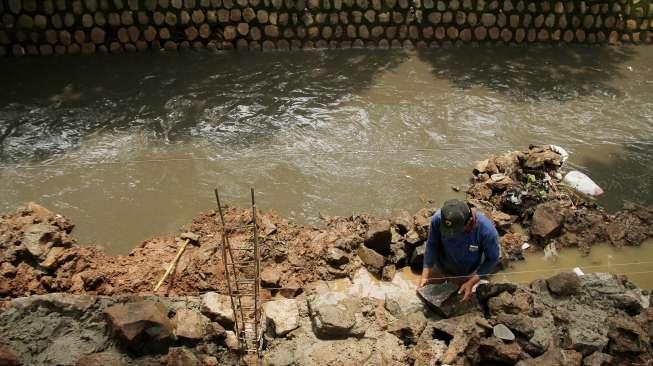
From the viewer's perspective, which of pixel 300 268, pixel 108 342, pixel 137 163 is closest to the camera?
pixel 108 342

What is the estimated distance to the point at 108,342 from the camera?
428 cm

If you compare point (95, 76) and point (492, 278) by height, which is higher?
point (95, 76)

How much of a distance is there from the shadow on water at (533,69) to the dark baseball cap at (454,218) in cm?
545

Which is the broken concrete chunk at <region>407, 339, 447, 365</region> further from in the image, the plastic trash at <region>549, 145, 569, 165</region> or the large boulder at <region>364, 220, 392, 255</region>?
the plastic trash at <region>549, 145, 569, 165</region>

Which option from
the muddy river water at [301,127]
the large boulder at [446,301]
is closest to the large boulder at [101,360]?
the muddy river water at [301,127]

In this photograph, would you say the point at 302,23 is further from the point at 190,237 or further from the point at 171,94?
the point at 190,237

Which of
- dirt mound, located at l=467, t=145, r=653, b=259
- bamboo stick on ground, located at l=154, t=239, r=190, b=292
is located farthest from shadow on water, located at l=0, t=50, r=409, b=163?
dirt mound, located at l=467, t=145, r=653, b=259

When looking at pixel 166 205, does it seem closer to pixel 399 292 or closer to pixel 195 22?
pixel 399 292

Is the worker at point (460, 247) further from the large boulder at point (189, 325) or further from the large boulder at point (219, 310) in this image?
the large boulder at point (189, 325)

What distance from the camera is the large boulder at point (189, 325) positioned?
436 centimetres

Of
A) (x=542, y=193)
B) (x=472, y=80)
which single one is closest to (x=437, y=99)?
(x=472, y=80)

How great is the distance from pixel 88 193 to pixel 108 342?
313cm

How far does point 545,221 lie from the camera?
6289 millimetres

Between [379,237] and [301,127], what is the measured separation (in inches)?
115
